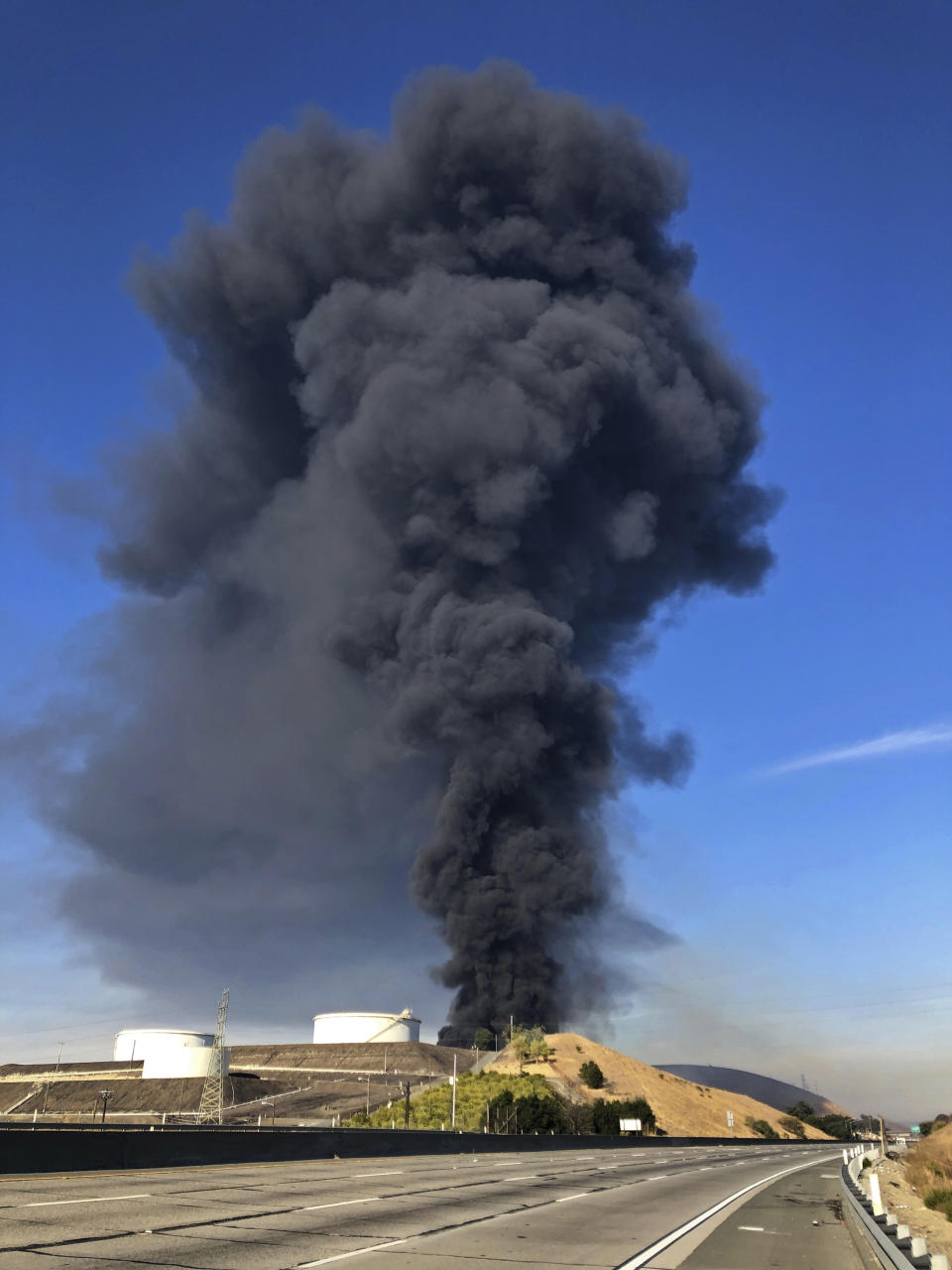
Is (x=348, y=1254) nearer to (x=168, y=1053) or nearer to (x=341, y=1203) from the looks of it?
(x=341, y=1203)

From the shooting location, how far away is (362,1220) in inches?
460

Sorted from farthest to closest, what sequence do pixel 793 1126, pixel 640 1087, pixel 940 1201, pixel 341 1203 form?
pixel 793 1126 → pixel 640 1087 → pixel 940 1201 → pixel 341 1203

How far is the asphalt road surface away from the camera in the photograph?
28.9ft

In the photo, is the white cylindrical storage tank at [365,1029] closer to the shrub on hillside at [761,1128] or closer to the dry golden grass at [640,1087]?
the dry golden grass at [640,1087]

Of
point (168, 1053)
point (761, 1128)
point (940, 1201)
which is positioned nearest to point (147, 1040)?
point (168, 1053)

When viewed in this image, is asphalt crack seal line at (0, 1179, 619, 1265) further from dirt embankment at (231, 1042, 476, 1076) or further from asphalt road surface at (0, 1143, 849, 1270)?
dirt embankment at (231, 1042, 476, 1076)

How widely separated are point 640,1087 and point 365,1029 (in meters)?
23.6

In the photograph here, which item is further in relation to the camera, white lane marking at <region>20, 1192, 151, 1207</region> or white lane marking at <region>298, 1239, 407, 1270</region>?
white lane marking at <region>20, 1192, 151, 1207</region>

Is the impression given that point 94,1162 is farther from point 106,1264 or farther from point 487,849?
point 487,849

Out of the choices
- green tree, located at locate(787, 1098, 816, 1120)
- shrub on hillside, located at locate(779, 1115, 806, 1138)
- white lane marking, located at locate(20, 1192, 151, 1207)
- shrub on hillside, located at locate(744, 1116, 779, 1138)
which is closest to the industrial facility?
shrub on hillside, located at locate(744, 1116, 779, 1138)

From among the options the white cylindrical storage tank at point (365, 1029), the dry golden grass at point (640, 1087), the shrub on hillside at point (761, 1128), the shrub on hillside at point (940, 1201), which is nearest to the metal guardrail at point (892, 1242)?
the shrub on hillside at point (940, 1201)

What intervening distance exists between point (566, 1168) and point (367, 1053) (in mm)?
55471

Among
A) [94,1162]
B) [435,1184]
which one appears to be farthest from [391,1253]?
[94,1162]

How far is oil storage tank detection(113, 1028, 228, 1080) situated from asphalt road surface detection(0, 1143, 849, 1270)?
58.1 metres
